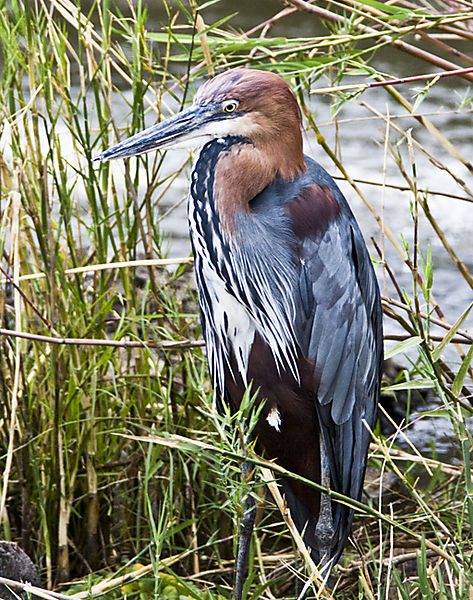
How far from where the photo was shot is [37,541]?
208 cm

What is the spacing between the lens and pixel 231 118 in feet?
5.53

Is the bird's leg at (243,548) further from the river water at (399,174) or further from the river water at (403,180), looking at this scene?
the river water at (399,174)

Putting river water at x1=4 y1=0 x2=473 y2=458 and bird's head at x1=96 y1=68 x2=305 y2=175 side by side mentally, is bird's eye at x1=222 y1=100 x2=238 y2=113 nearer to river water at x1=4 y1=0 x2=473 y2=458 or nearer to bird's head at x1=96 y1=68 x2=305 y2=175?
bird's head at x1=96 y1=68 x2=305 y2=175

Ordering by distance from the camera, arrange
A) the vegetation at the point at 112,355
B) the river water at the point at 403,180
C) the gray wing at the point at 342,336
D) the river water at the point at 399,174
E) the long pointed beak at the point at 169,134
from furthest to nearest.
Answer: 1. the river water at the point at 399,174
2. the river water at the point at 403,180
3. the vegetation at the point at 112,355
4. the gray wing at the point at 342,336
5. the long pointed beak at the point at 169,134

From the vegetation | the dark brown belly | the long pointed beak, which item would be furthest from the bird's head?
the dark brown belly

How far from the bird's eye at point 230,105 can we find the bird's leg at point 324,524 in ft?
2.32

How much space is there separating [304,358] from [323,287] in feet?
0.53

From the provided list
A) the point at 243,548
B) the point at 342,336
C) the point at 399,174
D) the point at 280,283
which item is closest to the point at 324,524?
the point at 243,548

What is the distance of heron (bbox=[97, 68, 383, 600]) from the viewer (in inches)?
66.6

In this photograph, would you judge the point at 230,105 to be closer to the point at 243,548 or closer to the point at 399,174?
the point at 243,548

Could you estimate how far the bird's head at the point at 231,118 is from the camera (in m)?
1.66

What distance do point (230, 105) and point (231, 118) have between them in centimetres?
2

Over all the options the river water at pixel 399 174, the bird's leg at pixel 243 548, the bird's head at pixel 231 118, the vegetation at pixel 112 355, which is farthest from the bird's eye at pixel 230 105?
the river water at pixel 399 174

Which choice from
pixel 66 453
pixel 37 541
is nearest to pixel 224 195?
pixel 66 453
